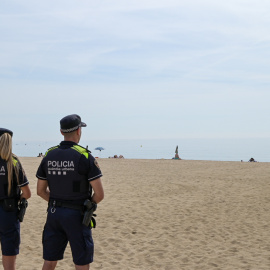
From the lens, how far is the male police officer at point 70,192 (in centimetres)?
423

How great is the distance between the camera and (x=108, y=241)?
29.9 ft

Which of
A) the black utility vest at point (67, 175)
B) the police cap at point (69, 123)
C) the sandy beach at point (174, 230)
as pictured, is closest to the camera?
Answer: the black utility vest at point (67, 175)

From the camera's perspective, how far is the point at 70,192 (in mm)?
4266

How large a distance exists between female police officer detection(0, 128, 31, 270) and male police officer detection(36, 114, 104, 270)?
521 millimetres

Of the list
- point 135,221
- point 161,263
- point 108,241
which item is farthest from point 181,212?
point 161,263

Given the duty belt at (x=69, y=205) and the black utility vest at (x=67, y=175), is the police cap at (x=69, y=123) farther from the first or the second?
the duty belt at (x=69, y=205)

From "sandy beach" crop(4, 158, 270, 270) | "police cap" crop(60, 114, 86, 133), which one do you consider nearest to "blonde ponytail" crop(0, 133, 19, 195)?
"police cap" crop(60, 114, 86, 133)

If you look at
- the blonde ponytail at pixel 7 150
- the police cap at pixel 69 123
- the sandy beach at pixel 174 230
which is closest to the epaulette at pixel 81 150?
the police cap at pixel 69 123

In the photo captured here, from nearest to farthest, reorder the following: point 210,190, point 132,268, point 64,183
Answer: point 64,183, point 132,268, point 210,190

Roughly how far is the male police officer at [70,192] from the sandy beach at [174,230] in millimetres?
3075

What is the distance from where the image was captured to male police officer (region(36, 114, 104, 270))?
13.9 ft

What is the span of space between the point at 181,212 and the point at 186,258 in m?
4.84

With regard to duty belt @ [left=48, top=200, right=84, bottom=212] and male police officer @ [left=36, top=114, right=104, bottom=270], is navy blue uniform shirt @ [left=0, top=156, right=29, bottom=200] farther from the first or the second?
duty belt @ [left=48, top=200, right=84, bottom=212]

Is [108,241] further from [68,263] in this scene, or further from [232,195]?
[232,195]
